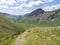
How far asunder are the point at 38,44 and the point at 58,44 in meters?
9.45

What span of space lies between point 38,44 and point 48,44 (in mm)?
4746

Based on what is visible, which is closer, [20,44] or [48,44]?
[48,44]

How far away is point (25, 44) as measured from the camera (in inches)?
3159

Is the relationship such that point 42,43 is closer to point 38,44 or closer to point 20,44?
point 38,44

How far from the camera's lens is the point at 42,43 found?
80.6m

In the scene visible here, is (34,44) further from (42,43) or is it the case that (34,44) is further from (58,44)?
(58,44)

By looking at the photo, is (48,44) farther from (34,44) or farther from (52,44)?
(34,44)

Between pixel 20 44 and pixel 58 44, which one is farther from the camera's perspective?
pixel 20 44

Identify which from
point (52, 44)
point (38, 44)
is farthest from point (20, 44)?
point (52, 44)

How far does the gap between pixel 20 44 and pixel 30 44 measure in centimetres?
629

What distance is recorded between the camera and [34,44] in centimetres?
8012

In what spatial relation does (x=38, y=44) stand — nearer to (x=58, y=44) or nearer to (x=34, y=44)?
(x=34, y=44)

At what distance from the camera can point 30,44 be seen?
80000 mm

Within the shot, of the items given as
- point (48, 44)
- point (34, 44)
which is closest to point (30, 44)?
point (34, 44)
